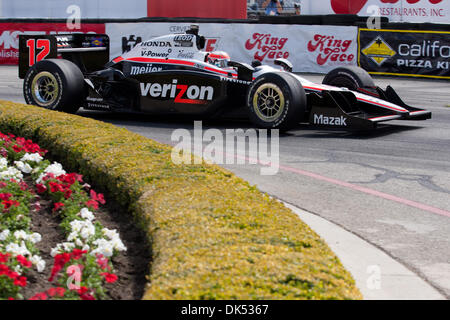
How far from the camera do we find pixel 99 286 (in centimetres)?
377

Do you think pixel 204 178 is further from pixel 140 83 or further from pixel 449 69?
pixel 449 69

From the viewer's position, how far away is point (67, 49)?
1219 centimetres

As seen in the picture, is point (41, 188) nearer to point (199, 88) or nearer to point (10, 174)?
point (10, 174)

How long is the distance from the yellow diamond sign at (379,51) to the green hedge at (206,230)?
13.4m

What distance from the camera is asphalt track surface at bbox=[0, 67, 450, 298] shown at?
5.30 meters

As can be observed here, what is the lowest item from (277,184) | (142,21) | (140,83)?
(277,184)

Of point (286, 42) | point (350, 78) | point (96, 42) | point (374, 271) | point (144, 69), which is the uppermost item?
point (286, 42)

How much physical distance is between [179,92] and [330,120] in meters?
2.36

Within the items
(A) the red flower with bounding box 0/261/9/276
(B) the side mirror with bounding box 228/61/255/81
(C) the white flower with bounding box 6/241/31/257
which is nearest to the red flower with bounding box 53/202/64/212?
(C) the white flower with bounding box 6/241/31/257

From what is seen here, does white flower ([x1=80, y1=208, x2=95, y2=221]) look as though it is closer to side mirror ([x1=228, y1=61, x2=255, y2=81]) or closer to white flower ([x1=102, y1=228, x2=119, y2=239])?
white flower ([x1=102, y1=228, x2=119, y2=239])

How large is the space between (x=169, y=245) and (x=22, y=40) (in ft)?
30.0

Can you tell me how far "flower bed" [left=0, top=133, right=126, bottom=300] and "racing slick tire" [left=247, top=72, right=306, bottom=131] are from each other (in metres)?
3.83

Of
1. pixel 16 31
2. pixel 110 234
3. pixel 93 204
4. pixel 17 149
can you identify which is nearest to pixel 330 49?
pixel 16 31
